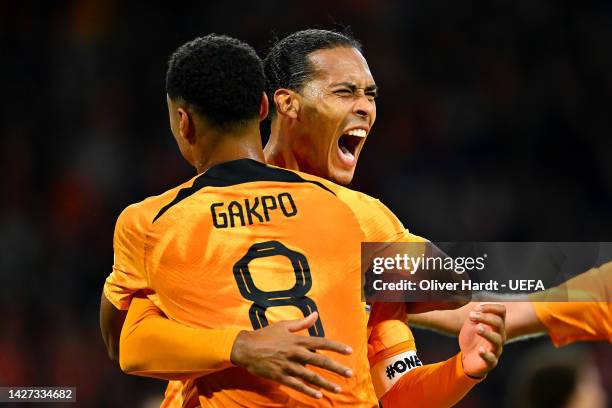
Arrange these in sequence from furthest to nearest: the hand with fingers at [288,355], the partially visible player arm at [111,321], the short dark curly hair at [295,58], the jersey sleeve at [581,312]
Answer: the short dark curly hair at [295,58], the jersey sleeve at [581,312], the partially visible player arm at [111,321], the hand with fingers at [288,355]

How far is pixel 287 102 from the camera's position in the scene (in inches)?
133

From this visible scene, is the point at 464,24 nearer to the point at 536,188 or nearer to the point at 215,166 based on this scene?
the point at 536,188

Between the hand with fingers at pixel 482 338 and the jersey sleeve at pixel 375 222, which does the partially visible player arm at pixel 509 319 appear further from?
the jersey sleeve at pixel 375 222

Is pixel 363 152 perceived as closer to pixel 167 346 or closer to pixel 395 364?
pixel 395 364

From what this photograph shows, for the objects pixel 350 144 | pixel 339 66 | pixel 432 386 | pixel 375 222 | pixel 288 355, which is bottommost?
pixel 432 386

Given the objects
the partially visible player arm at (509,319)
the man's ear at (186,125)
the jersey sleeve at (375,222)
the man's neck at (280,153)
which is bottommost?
the partially visible player arm at (509,319)

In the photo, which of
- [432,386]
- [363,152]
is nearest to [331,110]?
[432,386]

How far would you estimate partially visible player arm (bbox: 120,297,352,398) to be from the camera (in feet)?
7.31

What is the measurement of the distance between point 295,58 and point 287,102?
16 centimetres

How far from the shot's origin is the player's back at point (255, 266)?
2.39 meters

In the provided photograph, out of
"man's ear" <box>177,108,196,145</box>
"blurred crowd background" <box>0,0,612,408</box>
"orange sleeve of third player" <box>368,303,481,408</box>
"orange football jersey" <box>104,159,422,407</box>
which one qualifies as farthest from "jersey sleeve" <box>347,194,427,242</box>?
"blurred crowd background" <box>0,0,612,408</box>

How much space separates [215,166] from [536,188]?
3.97m

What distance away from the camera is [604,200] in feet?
20.1

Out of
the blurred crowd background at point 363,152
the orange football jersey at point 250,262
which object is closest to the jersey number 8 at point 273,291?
the orange football jersey at point 250,262
